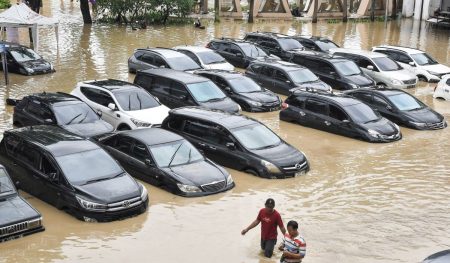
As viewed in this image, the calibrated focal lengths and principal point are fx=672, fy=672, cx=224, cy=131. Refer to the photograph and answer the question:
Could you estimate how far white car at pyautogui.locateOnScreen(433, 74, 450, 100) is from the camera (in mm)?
25656

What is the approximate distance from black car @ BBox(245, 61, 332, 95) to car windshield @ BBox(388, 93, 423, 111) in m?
3.09

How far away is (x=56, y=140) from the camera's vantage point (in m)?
14.6

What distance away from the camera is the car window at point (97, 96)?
20047mm

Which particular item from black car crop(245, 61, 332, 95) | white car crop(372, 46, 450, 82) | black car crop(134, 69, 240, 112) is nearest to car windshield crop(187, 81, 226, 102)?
black car crop(134, 69, 240, 112)

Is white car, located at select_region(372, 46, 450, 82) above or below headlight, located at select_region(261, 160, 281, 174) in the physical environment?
above

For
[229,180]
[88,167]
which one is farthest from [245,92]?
[88,167]

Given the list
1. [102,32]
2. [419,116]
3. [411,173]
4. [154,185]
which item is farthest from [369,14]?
[154,185]

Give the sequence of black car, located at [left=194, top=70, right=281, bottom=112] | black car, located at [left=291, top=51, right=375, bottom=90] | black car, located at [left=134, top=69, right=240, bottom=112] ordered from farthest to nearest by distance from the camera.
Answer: black car, located at [left=291, top=51, right=375, bottom=90] → black car, located at [left=194, top=70, right=281, bottom=112] → black car, located at [left=134, top=69, right=240, bottom=112]

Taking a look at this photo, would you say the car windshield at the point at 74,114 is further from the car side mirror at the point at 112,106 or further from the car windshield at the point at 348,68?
the car windshield at the point at 348,68

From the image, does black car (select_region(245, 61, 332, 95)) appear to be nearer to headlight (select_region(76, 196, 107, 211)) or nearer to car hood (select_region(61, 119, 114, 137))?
car hood (select_region(61, 119, 114, 137))

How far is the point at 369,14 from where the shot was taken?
52500 millimetres

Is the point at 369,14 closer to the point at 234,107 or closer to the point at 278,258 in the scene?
the point at 234,107

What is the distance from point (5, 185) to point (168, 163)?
370cm

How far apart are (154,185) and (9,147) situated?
333 centimetres
